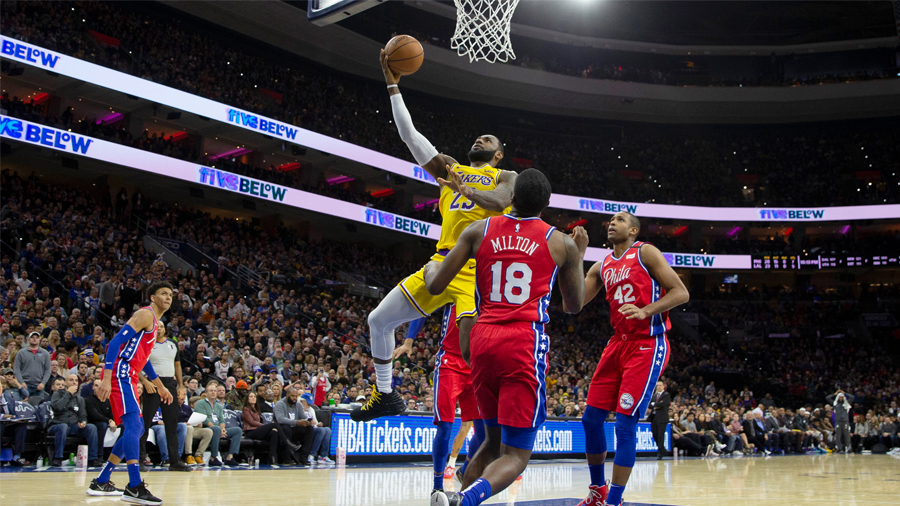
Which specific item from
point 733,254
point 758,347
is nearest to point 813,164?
point 733,254

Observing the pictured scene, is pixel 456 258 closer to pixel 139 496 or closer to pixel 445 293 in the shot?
pixel 445 293

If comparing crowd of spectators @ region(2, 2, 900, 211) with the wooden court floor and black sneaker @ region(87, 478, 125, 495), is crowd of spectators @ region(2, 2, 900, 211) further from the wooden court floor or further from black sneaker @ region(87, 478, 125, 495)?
black sneaker @ region(87, 478, 125, 495)

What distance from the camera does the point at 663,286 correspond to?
18.3 feet

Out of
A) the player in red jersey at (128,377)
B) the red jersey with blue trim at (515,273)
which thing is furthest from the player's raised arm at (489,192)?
the player in red jersey at (128,377)

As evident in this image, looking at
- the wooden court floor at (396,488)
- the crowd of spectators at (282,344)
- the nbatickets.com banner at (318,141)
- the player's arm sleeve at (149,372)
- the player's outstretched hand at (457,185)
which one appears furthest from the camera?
the nbatickets.com banner at (318,141)

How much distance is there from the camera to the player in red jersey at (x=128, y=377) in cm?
633

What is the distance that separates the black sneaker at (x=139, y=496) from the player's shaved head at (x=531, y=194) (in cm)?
390

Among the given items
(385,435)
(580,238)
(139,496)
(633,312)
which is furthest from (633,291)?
(385,435)

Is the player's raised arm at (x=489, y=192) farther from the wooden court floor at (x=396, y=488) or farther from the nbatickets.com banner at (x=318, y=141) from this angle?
the nbatickets.com banner at (x=318, y=141)

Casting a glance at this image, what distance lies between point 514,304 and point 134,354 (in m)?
4.02

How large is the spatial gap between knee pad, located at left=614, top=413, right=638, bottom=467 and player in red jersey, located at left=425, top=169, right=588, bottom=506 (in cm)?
133

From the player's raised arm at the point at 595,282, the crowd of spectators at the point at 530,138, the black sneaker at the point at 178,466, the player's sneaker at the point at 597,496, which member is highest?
the crowd of spectators at the point at 530,138

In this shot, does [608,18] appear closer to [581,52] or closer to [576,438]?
[581,52]

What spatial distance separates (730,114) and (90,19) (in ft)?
96.3
